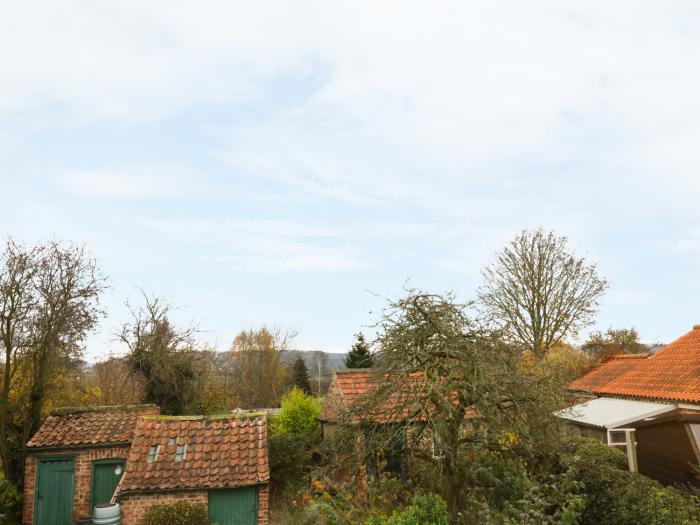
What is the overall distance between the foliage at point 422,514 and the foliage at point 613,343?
26.5m

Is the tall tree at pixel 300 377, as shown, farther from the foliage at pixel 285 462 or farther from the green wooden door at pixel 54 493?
the green wooden door at pixel 54 493

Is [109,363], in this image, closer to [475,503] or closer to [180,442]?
[180,442]

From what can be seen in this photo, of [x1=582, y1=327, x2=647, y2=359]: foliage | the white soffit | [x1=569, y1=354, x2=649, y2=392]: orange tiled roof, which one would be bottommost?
the white soffit

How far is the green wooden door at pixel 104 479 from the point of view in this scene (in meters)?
15.9

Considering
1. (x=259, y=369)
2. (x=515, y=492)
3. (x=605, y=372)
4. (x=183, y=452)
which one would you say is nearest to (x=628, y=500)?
(x=515, y=492)

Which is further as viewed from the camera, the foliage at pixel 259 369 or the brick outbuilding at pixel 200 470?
the foliage at pixel 259 369

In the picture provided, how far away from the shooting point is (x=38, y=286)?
58.4 ft

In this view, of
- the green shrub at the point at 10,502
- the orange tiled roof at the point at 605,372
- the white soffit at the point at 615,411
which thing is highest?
the orange tiled roof at the point at 605,372

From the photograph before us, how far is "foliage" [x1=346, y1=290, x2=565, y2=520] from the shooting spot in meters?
8.20

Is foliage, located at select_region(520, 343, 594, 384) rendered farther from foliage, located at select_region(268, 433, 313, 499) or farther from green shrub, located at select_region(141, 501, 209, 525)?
green shrub, located at select_region(141, 501, 209, 525)

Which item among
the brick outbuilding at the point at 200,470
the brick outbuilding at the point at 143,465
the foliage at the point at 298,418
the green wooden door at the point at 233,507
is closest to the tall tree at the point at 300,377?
the foliage at the point at 298,418

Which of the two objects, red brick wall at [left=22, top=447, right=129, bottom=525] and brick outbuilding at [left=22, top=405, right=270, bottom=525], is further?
red brick wall at [left=22, top=447, right=129, bottom=525]

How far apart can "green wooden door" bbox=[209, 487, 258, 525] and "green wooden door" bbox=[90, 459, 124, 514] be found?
4.35m

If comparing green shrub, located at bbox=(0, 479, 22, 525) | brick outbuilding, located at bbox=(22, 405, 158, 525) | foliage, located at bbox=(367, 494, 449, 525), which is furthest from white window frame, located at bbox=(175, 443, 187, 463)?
foliage, located at bbox=(367, 494, 449, 525)
